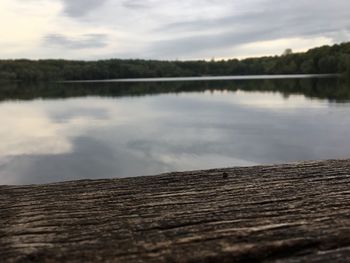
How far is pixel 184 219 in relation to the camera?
75.3 inches

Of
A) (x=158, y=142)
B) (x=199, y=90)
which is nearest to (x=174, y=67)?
(x=199, y=90)

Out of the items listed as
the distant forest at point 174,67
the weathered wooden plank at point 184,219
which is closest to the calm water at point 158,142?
the weathered wooden plank at point 184,219

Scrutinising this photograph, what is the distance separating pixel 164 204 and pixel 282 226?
61 cm

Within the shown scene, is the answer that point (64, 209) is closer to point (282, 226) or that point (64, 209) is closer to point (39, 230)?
point (39, 230)

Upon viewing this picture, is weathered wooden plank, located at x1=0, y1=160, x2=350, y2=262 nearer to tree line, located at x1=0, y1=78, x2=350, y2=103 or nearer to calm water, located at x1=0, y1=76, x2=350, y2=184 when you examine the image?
calm water, located at x1=0, y1=76, x2=350, y2=184

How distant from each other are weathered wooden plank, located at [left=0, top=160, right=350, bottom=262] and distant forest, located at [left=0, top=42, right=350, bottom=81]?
82923 millimetres

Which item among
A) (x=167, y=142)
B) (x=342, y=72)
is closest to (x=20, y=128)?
(x=167, y=142)

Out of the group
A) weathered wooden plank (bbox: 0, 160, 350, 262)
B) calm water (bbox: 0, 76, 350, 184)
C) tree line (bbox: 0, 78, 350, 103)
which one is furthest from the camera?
tree line (bbox: 0, 78, 350, 103)

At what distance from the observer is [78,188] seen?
2.56 meters

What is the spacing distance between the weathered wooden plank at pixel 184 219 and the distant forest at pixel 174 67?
82.9 metres

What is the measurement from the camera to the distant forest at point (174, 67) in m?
98.6

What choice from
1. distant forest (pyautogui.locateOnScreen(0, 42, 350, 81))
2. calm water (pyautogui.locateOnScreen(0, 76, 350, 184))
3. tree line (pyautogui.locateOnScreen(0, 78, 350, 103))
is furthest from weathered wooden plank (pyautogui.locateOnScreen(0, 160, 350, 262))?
distant forest (pyautogui.locateOnScreen(0, 42, 350, 81))

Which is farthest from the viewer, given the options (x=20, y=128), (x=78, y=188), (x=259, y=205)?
(x=20, y=128)

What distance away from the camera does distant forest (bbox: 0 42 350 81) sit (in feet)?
324
